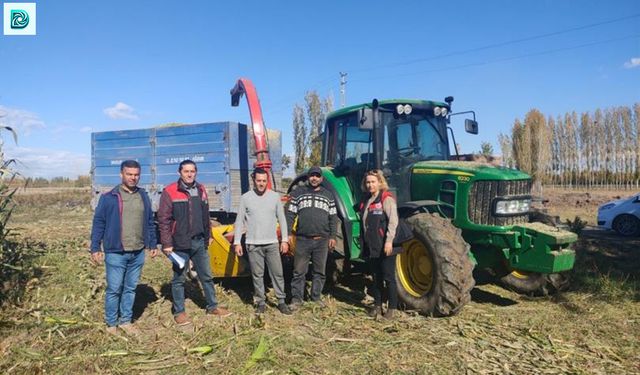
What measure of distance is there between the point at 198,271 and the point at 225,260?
101cm

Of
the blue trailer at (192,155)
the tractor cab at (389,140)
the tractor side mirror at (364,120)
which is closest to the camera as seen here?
the tractor side mirror at (364,120)

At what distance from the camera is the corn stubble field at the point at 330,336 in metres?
3.95

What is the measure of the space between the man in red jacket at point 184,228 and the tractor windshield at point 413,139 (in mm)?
2510

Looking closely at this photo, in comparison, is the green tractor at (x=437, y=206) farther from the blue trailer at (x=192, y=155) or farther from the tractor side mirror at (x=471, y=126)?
the blue trailer at (x=192, y=155)

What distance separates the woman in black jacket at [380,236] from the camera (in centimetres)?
507

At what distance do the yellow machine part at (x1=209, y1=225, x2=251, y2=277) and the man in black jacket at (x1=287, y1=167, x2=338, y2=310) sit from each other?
39.9 inches

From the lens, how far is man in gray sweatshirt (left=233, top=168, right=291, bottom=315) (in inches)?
212

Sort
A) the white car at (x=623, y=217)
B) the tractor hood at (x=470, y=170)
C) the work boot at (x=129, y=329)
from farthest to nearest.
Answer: the white car at (x=623, y=217), the tractor hood at (x=470, y=170), the work boot at (x=129, y=329)

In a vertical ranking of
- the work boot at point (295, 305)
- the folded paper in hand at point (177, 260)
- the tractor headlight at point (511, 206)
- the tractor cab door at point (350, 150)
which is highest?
the tractor cab door at point (350, 150)

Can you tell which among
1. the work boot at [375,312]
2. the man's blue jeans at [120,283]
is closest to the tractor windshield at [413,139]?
the work boot at [375,312]

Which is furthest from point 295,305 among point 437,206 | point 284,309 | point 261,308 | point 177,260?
point 437,206

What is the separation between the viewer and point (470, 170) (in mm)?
5637

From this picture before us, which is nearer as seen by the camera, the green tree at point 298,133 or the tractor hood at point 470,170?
the tractor hood at point 470,170

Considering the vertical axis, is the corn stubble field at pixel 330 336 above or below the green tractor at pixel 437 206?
below
